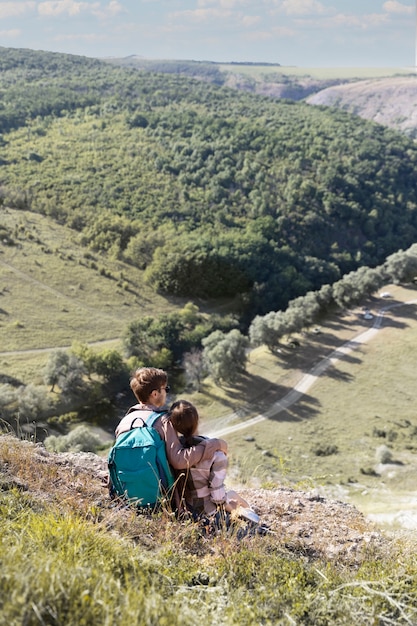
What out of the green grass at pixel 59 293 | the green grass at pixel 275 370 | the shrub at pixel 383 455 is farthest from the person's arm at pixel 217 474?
the green grass at pixel 59 293

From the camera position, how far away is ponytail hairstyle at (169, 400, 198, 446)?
4.47 meters

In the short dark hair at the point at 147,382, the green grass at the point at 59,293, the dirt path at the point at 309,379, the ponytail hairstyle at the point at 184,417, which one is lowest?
the dirt path at the point at 309,379

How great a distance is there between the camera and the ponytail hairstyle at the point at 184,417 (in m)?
4.47

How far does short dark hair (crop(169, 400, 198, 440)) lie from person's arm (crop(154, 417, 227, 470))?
6cm

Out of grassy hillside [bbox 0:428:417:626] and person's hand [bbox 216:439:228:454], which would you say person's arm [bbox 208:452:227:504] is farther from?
grassy hillside [bbox 0:428:417:626]

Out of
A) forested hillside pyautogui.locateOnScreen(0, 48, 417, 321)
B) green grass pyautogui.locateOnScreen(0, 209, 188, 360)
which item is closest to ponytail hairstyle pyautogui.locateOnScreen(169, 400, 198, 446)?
green grass pyautogui.locateOnScreen(0, 209, 188, 360)

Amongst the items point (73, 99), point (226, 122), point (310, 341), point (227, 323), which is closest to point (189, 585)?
point (310, 341)

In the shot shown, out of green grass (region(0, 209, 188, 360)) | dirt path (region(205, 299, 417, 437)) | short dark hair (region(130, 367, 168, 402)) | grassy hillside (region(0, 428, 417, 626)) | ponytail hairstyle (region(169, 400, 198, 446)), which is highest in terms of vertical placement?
short dark hair (region(130, 367, 168, 402))

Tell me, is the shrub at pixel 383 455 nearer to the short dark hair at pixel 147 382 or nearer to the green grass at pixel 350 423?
the green grass at pixel 350 423

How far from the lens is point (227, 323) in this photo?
171ft

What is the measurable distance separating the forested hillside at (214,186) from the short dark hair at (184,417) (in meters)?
54.2

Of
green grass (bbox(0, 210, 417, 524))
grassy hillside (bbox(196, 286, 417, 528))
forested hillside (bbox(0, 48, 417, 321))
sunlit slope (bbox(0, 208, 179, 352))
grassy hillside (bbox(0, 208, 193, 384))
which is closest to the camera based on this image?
grassy hillside (bbox(196, 286, 417, 528))

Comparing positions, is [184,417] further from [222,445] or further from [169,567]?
[169,567]

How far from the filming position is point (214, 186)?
82.8 metres
